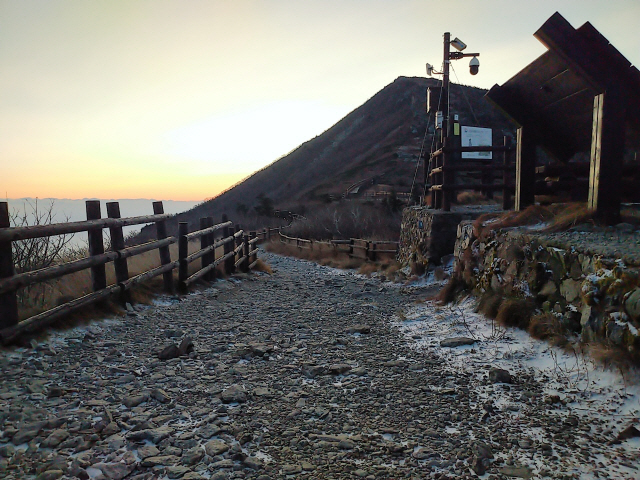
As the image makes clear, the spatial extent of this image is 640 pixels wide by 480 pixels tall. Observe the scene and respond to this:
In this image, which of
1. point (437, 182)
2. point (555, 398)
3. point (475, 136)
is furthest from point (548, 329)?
point (475, 136)

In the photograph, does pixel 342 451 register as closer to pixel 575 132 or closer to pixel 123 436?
pixel 123 436

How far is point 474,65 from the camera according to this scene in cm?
1383

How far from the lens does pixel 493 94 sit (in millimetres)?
6637

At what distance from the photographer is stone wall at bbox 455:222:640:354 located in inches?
128

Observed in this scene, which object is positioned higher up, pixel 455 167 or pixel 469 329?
pixel 455 167

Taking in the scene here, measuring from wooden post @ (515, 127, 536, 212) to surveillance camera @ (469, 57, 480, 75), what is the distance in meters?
8.23

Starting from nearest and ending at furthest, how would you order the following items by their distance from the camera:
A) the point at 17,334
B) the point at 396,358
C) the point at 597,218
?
the point at 17,334 → the point at 396,358 → the point at 597,218

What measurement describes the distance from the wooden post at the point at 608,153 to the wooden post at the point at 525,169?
177 cm

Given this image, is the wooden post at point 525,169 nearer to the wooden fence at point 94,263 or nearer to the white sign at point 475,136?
the wooden fence at point 94,263

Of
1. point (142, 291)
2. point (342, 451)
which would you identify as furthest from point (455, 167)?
point (342, 451)

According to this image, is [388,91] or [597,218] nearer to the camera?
[597,218]

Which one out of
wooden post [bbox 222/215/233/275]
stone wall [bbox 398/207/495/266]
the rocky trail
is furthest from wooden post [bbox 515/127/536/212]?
wooden post [bbox 222/215/233/275]

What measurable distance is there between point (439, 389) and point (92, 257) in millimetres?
4452

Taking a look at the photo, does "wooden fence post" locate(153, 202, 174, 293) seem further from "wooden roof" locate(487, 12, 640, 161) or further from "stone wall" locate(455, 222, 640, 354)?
"wooden roof" locate(487, 12, 640, 161)
